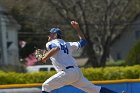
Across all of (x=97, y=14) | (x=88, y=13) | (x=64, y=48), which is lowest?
(x=97, y=14)

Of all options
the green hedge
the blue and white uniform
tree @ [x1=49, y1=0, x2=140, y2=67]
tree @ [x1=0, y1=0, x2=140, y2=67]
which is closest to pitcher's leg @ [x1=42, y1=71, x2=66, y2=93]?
the blue and white uniform

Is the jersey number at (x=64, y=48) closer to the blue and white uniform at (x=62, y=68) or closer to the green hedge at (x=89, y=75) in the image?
the blue and white uniform at (x=62, y=68)

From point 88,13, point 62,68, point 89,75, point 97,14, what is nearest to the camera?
point 62,68

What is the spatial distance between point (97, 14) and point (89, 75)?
14.7m

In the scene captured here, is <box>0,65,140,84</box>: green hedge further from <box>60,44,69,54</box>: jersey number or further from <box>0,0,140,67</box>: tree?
<box>0,0,140,67</box>: tree

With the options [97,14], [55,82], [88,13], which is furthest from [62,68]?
[97,14]

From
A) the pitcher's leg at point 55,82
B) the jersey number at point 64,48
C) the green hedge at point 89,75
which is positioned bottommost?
the green hedge at point 89,75

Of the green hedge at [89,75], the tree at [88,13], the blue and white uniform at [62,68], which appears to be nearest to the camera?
the blue and white uniform at [62,68]

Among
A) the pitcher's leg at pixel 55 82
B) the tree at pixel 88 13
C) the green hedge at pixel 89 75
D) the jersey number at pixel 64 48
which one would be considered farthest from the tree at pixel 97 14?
the pitcher's leg at pixel 55 82

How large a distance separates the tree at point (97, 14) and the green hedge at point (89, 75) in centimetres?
1209

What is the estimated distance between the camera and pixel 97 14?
3269 cm

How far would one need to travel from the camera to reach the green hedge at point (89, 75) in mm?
17344

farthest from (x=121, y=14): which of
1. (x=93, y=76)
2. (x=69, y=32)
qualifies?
(x=93, y=76)

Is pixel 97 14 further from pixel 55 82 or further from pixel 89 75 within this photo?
pixel 55 82
